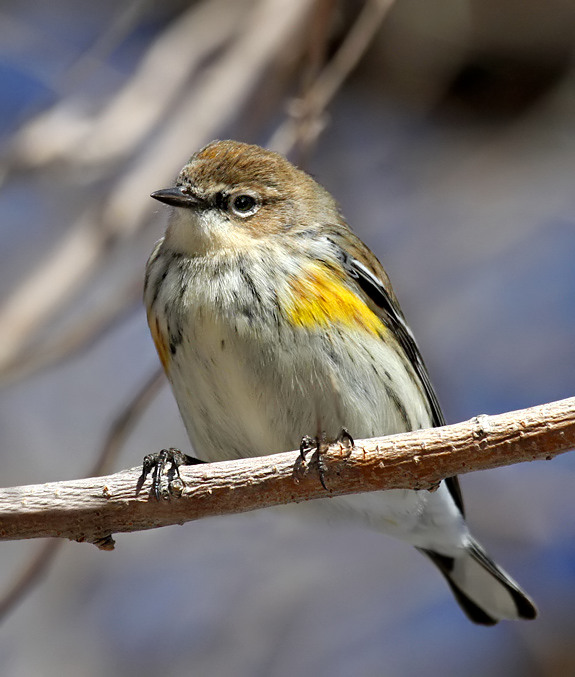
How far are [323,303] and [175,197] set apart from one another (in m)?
0.68

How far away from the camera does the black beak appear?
360 centimetres

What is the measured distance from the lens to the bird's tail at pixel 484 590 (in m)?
4.20

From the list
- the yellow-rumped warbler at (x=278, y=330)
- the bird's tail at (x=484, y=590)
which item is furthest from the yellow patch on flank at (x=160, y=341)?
the bird's tail at (x=484, y=590)

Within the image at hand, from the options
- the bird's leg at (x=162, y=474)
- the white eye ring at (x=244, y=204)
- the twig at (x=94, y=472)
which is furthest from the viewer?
the white eye ring at (x=244, y=204)

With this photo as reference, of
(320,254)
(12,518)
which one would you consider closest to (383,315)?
(320,254)

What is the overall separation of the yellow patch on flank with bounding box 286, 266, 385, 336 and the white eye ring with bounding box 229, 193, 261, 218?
0.43 meters

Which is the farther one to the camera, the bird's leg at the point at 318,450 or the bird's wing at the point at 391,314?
the bird's wing at the point at 391,314

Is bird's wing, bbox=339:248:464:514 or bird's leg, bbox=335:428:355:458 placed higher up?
bird's wing, bbox=339:248:464:514

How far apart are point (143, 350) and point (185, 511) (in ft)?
9.63

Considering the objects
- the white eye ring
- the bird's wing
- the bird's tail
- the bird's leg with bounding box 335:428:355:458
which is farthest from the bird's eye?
the bird's tail

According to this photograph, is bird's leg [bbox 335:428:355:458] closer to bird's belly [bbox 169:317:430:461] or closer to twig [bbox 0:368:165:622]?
bird's belly [bbox 169:317:430:461]

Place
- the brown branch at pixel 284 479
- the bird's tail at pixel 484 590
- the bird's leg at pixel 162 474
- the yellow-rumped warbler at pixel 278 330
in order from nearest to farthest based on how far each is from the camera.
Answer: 1. the brown branch at pixel 284 479
2. the bird's leg at pixel 162 474
3. the yellow-rumped warbler at pixel 278 330
4. the bird's tail at pixel 484 590

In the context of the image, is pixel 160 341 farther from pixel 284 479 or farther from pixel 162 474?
pixel 284 479

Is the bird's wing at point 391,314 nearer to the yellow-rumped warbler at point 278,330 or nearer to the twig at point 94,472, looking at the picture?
the yellow-rumped warbler at point 278,330
